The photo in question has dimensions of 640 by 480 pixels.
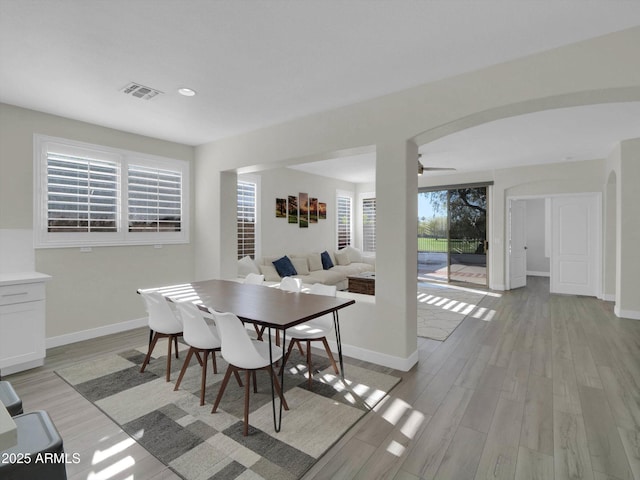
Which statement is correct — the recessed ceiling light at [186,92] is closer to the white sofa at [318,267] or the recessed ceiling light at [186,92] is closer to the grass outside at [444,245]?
the white sofa at [318,267]

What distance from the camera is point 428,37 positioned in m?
2.30

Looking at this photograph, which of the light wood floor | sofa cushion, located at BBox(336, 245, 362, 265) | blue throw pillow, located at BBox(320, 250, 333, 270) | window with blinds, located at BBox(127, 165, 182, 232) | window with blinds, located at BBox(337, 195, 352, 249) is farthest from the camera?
window with blinds, located at BBox(337, 195, 352, 249)

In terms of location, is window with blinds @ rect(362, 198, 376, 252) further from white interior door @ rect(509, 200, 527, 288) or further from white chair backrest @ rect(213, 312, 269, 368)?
white chair backrest @ rect(213, 312, 269, 368)

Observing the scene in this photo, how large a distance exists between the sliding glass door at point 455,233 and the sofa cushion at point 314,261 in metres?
3.35

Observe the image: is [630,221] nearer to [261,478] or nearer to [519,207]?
[519,207]

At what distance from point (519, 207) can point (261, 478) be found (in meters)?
8.43

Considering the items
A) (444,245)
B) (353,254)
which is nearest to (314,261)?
(353,254)

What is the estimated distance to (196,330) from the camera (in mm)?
2588

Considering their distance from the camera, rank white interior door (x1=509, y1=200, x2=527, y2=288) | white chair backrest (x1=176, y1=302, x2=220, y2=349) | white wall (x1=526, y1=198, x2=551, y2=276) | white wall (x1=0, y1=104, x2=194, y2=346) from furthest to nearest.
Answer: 1. white wall (x1=526, y1=198, x2=551, y2=276)
2. white interior door (x1=509, y1=200, x2=527, y2=288)
3. white wall (x1=0, y1=104, x2=194, y2=346)
4. white chair backrest (x1=176, y1=302, x2=220, y2=349)

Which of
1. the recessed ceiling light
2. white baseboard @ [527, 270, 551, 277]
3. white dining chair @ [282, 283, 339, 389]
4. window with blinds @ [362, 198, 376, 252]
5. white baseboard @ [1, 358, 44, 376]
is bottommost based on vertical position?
white baseboard @ [1, 358, 44, 376]

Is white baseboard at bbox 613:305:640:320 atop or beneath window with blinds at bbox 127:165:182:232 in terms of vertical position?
beneath

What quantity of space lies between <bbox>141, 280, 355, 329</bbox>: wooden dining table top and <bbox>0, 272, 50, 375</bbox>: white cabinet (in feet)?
4.00

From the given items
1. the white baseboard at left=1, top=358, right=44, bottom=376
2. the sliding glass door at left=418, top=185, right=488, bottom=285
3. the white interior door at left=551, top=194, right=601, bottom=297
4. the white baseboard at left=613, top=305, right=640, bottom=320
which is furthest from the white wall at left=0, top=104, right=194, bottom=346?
the white interior door at left=551, top=194, right=601, bottom=297

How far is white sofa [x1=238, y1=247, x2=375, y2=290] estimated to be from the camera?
5780mm
